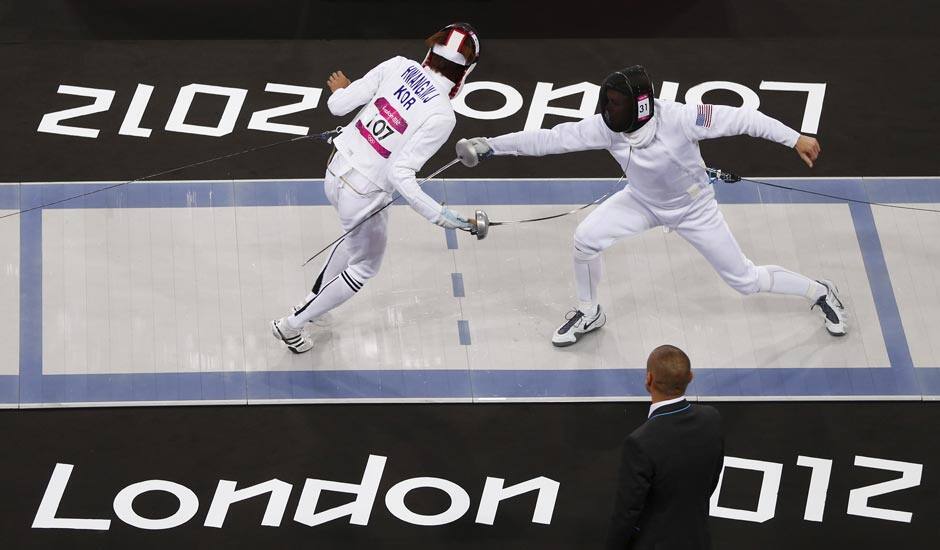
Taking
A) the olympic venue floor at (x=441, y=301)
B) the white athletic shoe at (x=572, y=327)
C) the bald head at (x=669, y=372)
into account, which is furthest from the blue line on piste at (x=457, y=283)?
the bald head at (x=669, y=372)

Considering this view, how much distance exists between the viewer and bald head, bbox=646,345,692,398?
3.97 m

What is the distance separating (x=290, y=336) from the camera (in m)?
5.85

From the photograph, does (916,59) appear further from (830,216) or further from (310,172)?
(310,172)

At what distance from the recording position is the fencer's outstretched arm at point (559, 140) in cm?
540

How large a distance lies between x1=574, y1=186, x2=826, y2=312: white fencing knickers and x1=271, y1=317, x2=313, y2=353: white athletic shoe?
4.28 ft

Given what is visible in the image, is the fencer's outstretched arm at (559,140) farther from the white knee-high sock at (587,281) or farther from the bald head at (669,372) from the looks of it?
the bald head at (669,372)

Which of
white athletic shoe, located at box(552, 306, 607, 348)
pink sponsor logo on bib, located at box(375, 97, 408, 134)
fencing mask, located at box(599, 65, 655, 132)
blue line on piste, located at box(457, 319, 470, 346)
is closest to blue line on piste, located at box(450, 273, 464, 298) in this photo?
blue line on piste, located at box(457, 319, 470, 346)

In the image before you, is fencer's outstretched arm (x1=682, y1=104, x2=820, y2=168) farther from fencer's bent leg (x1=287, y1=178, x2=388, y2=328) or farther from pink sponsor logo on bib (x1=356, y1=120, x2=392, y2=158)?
fencer's bent leg (x1=287, y1=178, x2=388, y2=328)

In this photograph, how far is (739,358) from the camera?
19.7 ft

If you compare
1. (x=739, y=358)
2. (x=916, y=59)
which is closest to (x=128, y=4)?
(x=739, y=358)

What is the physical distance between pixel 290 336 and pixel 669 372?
2.38 m

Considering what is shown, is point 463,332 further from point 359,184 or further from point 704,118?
point 704,118

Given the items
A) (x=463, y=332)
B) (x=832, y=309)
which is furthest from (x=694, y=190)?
(x=463, y=332)

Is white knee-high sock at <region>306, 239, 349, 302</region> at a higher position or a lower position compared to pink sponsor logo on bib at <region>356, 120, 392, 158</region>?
lower
